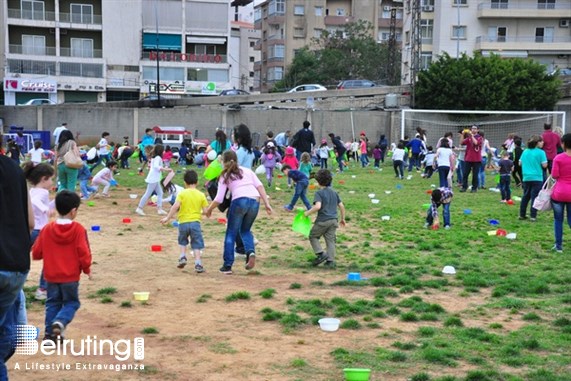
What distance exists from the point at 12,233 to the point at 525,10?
63.7 m

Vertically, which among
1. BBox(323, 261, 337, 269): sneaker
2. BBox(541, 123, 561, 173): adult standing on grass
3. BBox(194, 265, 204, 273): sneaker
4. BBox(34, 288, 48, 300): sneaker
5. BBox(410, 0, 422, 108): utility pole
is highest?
BBox(410, 0, 422, 108): utility pole

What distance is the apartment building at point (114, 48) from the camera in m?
60.2

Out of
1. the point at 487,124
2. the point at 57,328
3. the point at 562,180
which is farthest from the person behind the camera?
the point at 487,124

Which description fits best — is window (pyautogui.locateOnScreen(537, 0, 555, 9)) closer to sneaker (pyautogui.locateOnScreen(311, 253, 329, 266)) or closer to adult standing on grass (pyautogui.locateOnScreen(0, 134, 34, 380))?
sneaker (pyautogui.locateOnScreen(311, 253, 329, 266))

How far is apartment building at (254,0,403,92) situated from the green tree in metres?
36.4

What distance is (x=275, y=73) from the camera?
8875 centimetres

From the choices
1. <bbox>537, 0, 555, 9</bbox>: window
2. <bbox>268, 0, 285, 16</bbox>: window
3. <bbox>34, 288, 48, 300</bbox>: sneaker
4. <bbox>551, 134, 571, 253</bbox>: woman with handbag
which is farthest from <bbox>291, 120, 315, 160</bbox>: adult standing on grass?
<bbox>268, 0, 285, 16</bbox>: window

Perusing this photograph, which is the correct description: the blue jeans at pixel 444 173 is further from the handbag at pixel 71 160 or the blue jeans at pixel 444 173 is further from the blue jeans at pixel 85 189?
the handbag at pixel 71 160

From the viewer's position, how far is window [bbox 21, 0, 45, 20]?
60325mm

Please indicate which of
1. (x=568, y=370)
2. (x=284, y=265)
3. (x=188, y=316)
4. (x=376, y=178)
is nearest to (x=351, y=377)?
(x=568, y=370)

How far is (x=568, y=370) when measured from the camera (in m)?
6.11

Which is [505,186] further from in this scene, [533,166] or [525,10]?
[525,10]

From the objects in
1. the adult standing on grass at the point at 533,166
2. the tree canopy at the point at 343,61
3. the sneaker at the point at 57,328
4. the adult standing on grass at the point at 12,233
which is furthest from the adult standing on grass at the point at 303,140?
the tree canopy at the point at 343,61

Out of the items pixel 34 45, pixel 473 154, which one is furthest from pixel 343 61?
pixel 473 154
